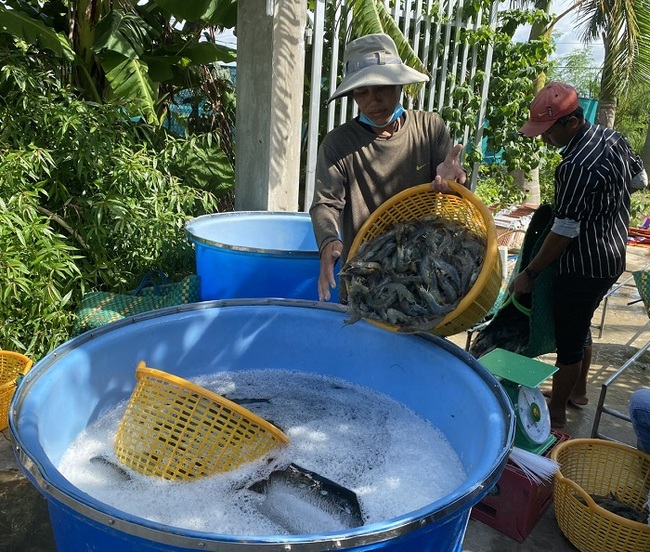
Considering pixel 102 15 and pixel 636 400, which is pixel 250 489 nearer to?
pixel 636 400

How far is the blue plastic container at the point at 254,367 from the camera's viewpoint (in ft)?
4.19

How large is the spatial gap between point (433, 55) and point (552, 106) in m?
3.28

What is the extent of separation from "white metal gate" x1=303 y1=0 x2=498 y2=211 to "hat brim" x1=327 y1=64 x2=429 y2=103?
7.13 feet

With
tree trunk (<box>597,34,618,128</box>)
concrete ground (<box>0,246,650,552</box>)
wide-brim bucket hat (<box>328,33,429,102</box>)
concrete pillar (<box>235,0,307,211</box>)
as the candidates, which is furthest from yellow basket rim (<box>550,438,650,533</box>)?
tree trunk (<box>597,34,618,128</box>)

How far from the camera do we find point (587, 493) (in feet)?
8.21

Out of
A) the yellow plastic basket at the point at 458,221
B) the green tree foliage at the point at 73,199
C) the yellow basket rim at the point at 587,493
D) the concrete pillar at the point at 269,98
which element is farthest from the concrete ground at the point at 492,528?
the concrete pillar at the point at 269,98

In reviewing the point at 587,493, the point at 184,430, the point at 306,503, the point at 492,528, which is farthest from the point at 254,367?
the point at 587,493

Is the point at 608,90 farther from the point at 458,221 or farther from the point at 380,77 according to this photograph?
the point at 380,77

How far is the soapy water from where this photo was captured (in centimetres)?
174

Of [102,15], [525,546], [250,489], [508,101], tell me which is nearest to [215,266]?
[250,489]

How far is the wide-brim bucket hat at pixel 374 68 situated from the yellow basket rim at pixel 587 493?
1.80 m

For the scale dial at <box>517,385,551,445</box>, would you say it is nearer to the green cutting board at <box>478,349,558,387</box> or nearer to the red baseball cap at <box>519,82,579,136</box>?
the green cutting board at <box>478,349,558,387</box>

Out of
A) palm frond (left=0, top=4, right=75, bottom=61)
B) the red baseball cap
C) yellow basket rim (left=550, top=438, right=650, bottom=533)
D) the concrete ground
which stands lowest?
the concrete ground

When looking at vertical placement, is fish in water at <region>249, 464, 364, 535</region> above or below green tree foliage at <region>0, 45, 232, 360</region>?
below
